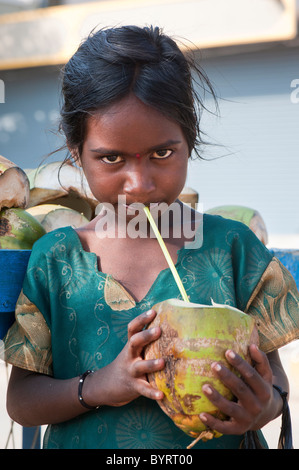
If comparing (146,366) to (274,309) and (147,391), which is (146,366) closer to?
(147,391)

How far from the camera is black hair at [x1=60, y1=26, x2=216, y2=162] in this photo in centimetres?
116

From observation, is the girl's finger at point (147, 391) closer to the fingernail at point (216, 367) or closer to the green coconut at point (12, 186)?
the fingernail at point (216, 367)

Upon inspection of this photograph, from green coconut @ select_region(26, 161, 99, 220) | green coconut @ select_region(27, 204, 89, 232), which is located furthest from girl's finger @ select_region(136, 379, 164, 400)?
green coconut @ select_region(26, 161, 99, 220)

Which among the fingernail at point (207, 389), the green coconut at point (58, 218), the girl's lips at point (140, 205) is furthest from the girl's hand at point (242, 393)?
the green coconut at point (58, 218)

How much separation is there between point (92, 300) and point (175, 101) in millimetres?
463

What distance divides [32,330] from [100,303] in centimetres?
16

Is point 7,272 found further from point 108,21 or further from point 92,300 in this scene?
point 108,21

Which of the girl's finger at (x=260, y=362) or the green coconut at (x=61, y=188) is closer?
the girl's finger at (x=260, y=362)

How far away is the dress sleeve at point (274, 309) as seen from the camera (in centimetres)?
120

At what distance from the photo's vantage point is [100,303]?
1214mm

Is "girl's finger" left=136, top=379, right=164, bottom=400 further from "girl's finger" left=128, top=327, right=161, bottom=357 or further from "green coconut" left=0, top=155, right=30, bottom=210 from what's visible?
"green coconut" left=0, top=155, right=30, bottom=210

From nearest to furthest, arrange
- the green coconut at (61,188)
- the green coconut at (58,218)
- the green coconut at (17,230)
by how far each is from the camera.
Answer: the green coconut at (17,230) < the green coconut at (58,218) < the green coconut at (61,188)
